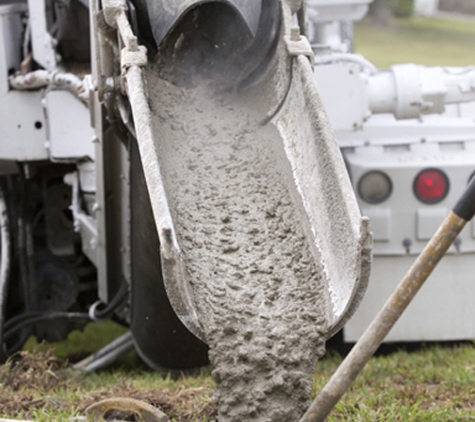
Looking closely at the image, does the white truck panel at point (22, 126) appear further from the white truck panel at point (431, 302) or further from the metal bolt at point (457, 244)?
the metal bolt at point (457, 244)

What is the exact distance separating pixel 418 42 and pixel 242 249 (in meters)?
19.1

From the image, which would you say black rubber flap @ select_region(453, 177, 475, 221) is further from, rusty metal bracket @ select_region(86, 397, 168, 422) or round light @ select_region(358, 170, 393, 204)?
round light @ select_region(358, 170, 393, 204)

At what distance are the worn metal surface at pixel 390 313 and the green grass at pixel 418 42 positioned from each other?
1302 cm

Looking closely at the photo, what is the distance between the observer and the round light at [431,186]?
354 centimetres

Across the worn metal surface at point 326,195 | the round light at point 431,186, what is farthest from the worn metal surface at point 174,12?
the round light at point 431,186

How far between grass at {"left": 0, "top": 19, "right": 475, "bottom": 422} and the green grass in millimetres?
11606

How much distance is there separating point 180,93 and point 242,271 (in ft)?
2.77

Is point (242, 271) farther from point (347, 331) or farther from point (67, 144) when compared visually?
point (67, 144)

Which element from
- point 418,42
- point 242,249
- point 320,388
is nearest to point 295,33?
point 242,249

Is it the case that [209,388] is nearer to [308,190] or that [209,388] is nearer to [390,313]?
[308,190]

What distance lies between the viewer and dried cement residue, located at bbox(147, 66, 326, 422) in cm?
222

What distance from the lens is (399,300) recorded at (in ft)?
6.86

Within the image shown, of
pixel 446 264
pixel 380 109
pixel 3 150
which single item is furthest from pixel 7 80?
pixel 446 264

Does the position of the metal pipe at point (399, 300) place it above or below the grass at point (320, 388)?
above
